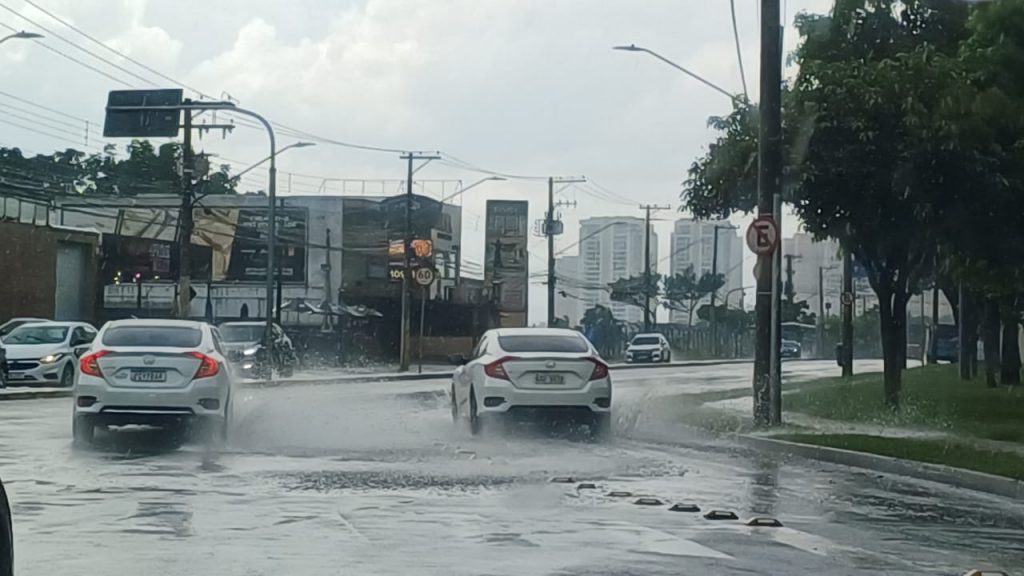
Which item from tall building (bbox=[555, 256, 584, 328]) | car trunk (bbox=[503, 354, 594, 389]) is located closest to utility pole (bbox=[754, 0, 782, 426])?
car trunk (bbox=[503, 354, 594, 389])

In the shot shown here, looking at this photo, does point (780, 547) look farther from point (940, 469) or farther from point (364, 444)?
point (364, 444)

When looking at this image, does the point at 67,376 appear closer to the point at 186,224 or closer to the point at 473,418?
the point at 186,224

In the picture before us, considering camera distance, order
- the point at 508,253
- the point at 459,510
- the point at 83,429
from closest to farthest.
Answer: the point at 459,510 < the point at 83,429 < the point at 508,253

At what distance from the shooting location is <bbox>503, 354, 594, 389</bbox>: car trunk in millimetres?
20344

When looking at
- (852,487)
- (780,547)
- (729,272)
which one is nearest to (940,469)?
(852,487)

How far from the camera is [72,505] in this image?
1248 cm

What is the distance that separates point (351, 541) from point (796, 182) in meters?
15.8

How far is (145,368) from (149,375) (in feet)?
0.30

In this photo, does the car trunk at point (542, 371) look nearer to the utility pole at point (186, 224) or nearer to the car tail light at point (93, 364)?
the car tail light at point (93, 364)

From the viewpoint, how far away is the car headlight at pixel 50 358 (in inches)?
1401

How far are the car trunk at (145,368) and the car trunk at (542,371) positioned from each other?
4.23m

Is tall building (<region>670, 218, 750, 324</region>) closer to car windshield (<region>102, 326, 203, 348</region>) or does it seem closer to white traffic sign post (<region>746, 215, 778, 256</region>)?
white traffic sign post (<region>746, 215, 778, 256</region>)

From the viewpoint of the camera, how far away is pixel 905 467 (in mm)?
17328

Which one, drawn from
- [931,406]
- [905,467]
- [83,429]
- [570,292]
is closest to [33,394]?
[83,429]
